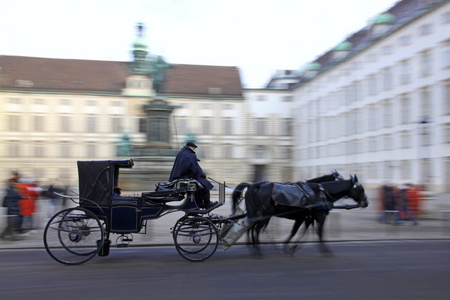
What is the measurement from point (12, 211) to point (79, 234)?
419cm

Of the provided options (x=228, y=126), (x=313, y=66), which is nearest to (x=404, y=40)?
(x=228, y=126)

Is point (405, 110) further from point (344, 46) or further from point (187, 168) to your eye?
point (187, 168)

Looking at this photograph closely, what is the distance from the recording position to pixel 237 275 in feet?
23.4

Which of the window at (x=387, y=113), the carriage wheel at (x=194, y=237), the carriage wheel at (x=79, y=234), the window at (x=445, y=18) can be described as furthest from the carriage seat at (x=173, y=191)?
the window at (x=387, y=113)

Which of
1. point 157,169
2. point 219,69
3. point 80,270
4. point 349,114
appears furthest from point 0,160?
point 80,270

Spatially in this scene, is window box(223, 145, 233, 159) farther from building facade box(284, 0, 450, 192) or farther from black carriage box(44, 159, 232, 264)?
black carriage box(44, 159, 232, 264)

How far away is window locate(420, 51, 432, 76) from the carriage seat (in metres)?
33.6

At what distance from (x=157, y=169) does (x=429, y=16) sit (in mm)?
26833

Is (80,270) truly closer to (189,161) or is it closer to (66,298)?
(66,298)

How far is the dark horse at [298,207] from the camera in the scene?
28.6 ft

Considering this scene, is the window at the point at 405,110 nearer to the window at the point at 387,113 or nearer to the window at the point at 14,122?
the window at the point at 387,113

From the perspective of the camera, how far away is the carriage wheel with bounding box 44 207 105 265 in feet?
25.7

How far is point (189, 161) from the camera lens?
26.6 ft

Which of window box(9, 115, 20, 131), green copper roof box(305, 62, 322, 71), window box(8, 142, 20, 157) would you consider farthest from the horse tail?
green copper roof box(305, 62, 322, 71)
